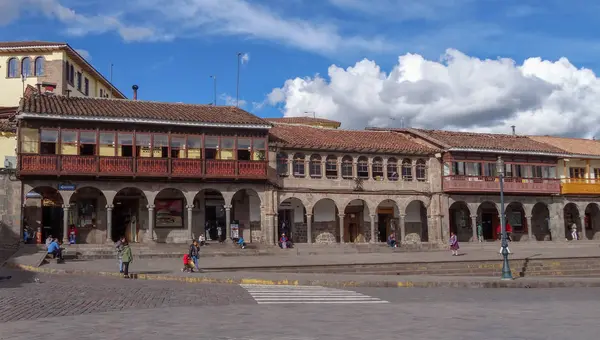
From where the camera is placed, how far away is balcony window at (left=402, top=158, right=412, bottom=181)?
135ft

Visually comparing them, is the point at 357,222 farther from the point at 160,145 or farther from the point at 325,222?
the point at 160,145

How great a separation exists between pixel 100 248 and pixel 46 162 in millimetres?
5451

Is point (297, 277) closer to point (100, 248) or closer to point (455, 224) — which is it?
point (100, 248)

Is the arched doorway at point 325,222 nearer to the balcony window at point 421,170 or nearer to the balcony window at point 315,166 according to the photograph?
the balcony window at point 315,166

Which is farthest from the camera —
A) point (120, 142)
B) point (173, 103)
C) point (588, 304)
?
point (173, 103)

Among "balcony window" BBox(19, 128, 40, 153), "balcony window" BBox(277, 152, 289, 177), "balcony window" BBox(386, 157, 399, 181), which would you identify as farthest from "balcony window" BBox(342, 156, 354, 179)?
"balcony window" BBox(19, 128, 40, 153)

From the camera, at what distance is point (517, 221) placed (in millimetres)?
45906

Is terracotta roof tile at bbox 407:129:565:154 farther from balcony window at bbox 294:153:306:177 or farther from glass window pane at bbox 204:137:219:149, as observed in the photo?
glass window pane at bbox 204:137:219:149

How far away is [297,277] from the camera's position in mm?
21125

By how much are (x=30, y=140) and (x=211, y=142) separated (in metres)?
9.36

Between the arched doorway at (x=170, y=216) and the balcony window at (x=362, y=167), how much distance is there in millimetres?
11326

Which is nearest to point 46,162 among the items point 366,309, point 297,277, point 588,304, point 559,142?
point 297,277

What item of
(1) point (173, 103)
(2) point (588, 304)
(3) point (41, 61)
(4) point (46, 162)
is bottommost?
(2) point (588, 304)

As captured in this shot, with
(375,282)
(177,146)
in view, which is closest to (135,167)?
(177,146)
